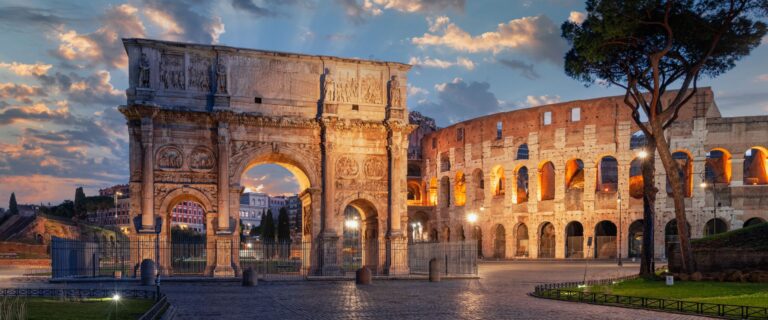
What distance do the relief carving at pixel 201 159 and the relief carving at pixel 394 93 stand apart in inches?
319

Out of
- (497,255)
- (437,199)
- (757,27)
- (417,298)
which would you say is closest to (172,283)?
(417,298)

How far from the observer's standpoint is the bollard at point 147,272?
2430cm

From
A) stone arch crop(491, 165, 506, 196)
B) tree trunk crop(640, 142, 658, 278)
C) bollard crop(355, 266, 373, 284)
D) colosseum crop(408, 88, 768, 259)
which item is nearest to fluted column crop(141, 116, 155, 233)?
bollard crop(355, 266, 373, 284)

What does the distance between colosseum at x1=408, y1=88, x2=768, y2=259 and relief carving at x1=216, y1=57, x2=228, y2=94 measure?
67.0 feet

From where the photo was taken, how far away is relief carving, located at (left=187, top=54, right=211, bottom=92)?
29500mm

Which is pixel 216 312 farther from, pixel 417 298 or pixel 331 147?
pixel 331 147

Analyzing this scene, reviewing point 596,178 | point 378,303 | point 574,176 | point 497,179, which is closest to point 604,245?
point 596,178

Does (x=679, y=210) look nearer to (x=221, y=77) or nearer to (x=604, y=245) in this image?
(x=221, y=77)

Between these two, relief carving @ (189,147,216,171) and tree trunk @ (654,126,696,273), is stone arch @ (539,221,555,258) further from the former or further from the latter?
relief carving @ (189,147,216,171)

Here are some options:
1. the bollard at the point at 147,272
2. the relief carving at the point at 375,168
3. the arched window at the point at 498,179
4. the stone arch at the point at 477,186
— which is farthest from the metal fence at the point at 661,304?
the stone arch at the point at 477,186

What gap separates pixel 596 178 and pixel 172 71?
99.7 ft

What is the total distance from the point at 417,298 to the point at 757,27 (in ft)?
50.3

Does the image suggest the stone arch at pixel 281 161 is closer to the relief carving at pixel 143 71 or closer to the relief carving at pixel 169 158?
the relief carving at pixel 169 158

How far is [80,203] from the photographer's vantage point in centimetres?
9250
